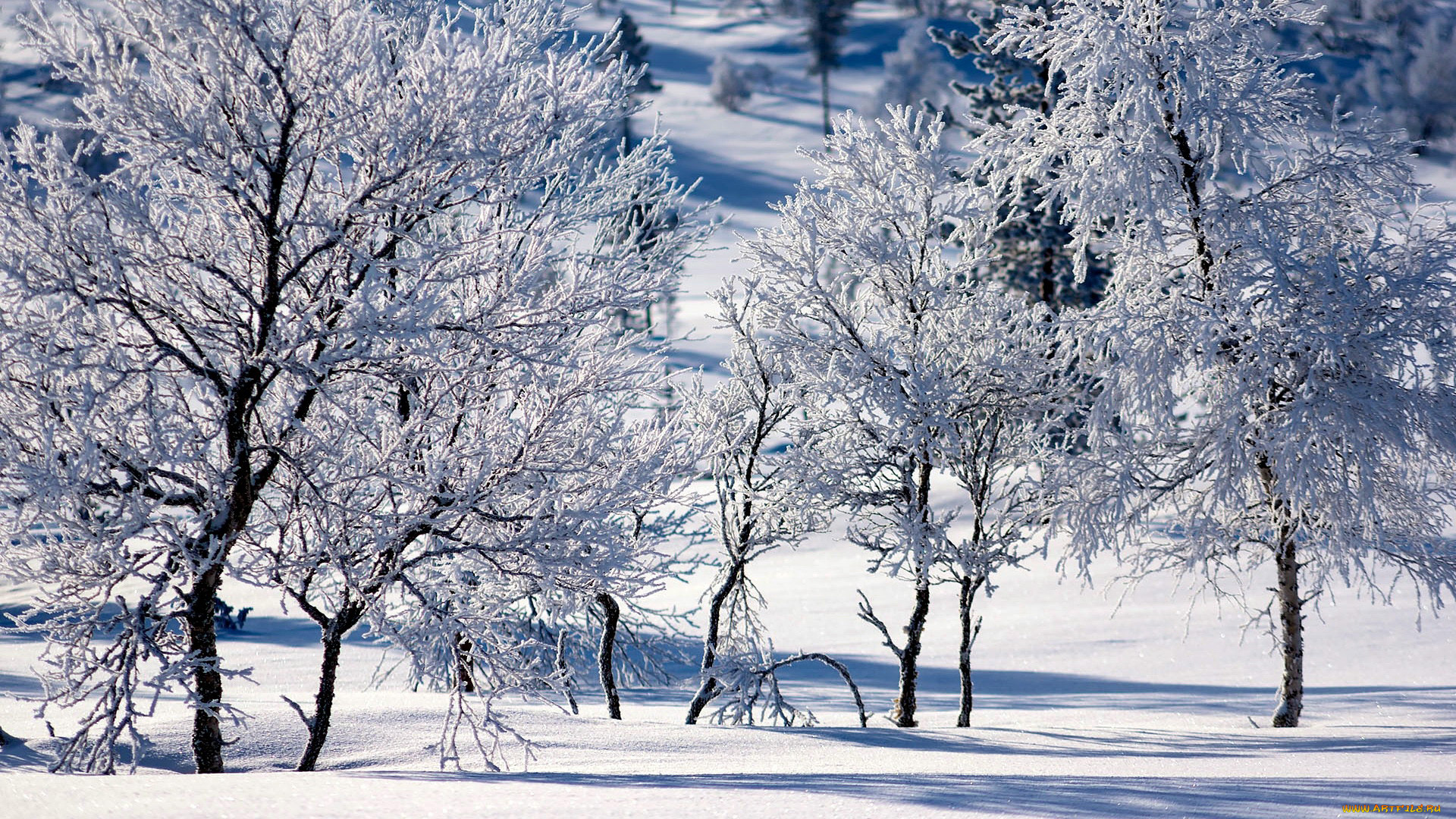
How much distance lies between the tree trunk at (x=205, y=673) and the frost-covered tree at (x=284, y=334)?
0.06 ft

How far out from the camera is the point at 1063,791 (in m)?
5.53

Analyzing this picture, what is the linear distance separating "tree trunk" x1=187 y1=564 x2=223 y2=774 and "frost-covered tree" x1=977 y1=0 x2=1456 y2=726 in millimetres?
6802

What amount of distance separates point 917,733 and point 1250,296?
15.7ft

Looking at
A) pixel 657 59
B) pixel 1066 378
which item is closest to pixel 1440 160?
pixel 657 59

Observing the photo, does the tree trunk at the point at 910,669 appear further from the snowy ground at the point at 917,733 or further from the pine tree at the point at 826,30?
the pine tree at the point at 826,30

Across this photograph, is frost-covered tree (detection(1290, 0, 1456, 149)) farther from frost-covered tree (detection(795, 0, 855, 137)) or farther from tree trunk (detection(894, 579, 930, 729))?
tree trunk (detection(894, 579, 930, 729))

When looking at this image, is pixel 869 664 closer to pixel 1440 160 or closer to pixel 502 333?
pixel 502 333

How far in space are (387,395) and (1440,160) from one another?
2909 inches

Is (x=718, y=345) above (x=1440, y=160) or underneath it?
underneath

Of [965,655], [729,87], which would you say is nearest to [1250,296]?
[965,655]

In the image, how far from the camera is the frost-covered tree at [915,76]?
69.1m

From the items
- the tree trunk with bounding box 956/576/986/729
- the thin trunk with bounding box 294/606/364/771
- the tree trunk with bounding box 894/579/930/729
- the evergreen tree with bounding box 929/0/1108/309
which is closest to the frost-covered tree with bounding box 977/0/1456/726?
the tree trunk with bounding box 956/576/986/729

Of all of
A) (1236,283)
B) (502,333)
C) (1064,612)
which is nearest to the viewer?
(502,333)

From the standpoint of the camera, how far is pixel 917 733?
9.42 m
